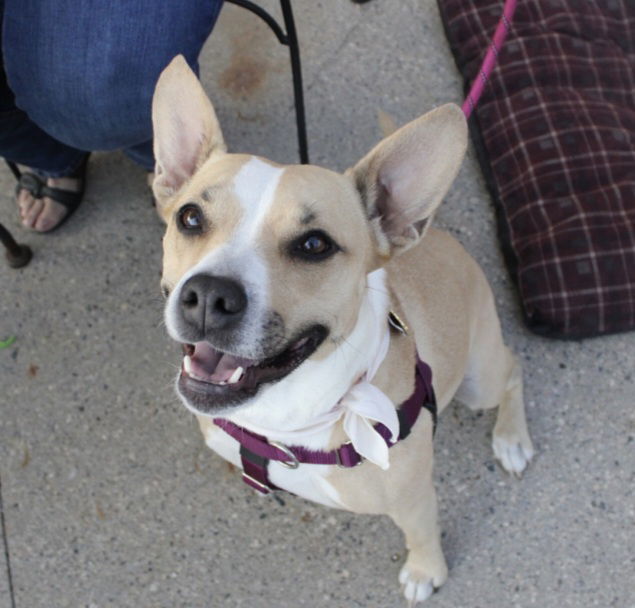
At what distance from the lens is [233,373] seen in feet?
6.75

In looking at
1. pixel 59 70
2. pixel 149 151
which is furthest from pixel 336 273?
pixel 149 151

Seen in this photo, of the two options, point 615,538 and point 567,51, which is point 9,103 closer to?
point 567,51

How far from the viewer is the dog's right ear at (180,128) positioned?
2.21 meters

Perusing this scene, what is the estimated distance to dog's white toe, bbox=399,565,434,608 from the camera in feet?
10.1

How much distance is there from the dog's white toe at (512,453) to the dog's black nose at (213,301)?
193 centimetres

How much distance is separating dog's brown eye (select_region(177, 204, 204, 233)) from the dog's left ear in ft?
1.70

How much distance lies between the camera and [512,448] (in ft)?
10.9

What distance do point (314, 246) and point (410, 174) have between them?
39 cm

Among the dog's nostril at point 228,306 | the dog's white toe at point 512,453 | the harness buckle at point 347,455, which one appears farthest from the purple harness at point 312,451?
the dog's white toe at point 512,453

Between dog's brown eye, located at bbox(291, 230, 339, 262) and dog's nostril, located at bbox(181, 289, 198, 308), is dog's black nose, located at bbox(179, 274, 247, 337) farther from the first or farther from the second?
dog's brown eye, located at bbox(291, 230, 339, 262)

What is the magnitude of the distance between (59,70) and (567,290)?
252cm

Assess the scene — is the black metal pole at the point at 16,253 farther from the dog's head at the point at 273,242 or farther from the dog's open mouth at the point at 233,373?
the dog's open mouth at the point at 233,373

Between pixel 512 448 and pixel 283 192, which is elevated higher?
pixel 283 192

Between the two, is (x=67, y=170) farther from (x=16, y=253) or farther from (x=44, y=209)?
(x=16, y=253)
